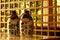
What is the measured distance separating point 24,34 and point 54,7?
53 centimetres

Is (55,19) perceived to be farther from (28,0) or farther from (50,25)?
(28,0)

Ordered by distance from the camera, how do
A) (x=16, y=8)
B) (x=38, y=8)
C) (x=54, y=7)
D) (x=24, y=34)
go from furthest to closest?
(x=16, y=8) → (x=38, y=8) → (x=54, y=7) → (x=24, y=34)

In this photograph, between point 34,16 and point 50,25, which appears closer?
point 50,25

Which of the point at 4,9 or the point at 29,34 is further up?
the point at 4,9

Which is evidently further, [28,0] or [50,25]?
[28,0]

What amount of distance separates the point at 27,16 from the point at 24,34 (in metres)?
0.13

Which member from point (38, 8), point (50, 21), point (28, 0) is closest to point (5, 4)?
point (28, 0)

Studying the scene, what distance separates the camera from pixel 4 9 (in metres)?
1.87

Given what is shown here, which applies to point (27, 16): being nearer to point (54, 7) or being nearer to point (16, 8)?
point (54, 7)

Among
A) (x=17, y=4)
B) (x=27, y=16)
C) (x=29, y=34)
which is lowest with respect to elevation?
(x=29, y=34)

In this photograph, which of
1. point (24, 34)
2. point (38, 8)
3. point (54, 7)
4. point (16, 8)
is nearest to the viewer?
point (24, 34)

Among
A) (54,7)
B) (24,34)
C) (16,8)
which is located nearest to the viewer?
(24,34)

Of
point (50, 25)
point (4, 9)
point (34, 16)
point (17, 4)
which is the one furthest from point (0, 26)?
point (50, 25)

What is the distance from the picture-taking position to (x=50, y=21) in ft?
5.06
